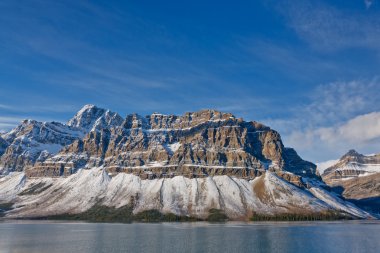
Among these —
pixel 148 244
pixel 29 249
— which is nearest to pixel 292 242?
pixel 148 244

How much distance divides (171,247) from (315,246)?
55.3 metres

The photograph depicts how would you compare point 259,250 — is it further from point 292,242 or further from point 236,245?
point 292,242

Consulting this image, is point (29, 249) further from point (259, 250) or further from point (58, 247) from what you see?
point (259, 250)

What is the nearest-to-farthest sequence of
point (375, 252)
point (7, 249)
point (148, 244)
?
1. point (375, 252)
2. point (7, 249)
3. point (148, 244)

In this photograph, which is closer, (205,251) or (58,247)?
(205,251)

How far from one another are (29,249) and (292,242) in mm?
103885

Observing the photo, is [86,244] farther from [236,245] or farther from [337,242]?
[337,242]

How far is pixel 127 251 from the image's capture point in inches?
5940

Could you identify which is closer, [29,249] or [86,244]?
[29,249]

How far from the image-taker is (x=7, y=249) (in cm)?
15862

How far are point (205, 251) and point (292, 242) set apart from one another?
155 ft

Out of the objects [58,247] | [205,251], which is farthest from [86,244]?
[205,251]

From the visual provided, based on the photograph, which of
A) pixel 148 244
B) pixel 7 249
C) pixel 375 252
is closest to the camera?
pixel 375 252

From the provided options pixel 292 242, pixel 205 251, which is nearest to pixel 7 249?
pixel 205 251
